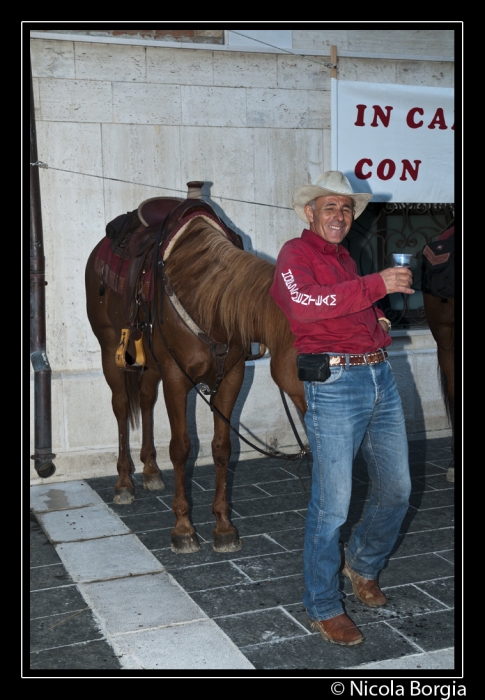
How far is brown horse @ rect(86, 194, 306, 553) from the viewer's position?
3.55 m

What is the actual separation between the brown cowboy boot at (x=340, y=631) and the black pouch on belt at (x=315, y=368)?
108 centimetres

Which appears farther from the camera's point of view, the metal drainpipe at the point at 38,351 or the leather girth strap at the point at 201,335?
the metal drainpipe at the point at 38,351

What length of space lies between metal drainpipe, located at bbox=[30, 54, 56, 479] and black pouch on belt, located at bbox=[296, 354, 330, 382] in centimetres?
337

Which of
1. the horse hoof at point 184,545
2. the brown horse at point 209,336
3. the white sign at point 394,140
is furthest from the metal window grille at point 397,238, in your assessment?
the horse hoof at point 184,545

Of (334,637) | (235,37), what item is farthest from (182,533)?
(235,37)

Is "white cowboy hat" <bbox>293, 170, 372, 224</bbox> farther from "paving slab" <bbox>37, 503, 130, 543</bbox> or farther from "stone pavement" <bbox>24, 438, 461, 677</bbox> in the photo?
"paving slab" <bbox>37, 503, 130, 543</bbox>

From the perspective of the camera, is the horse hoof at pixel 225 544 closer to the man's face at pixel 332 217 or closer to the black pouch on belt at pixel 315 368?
the black pouch on belt at pixel 315 368

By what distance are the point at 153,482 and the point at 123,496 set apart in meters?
0.36

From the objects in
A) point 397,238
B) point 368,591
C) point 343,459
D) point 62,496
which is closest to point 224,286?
point 343,459

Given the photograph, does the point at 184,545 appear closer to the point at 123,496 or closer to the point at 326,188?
the point at 123,496

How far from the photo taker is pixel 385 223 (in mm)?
7199

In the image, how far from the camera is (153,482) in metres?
5.69

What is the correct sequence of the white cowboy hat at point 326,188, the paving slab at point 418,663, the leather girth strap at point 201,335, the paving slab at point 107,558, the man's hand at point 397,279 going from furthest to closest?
the leather girth strap at point 201,335, the paving slab at point 107,558, the white cowboy hat at point 326,188, the paving slab at point 418,663, the man's hand at point 397,279

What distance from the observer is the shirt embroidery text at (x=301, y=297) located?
2895 mm
